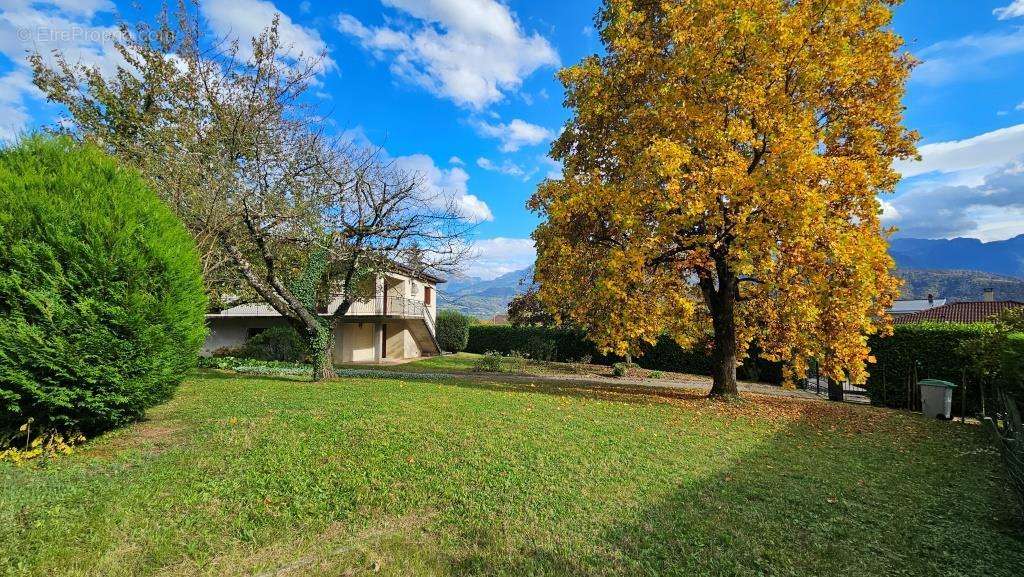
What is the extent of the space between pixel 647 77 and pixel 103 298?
11.3 meters

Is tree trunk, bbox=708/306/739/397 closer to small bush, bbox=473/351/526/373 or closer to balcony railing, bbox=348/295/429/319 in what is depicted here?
small bush, bbox=473/351/526/373

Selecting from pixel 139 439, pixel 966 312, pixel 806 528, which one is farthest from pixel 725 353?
pixel 966 312

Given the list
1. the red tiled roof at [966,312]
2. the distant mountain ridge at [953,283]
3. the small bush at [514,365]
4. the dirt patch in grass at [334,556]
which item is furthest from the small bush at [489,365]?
the distant mountain ridge at [953,283]

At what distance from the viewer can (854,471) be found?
19.5 ft

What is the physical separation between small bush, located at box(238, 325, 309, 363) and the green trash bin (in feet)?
77.5

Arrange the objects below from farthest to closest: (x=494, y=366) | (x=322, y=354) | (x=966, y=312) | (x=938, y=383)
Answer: (x=966, y=312) → (x=494, y=366) → (x=322, y=354) → (x=938, y=383)

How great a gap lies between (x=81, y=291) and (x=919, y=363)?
18.3 meters

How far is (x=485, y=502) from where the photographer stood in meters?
4.30

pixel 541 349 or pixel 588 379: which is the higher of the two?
pixel 541 349

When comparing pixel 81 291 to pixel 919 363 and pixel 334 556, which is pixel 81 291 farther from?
pixel 919 363

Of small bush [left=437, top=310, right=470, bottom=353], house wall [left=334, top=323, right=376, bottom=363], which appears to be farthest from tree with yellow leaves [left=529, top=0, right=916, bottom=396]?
small bush [left=437, top=310, right=470, bottom=353]

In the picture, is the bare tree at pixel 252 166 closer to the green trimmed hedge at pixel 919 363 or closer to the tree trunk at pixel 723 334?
the tree trunk at pixel 723 334

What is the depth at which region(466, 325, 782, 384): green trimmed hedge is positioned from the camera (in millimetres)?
19969

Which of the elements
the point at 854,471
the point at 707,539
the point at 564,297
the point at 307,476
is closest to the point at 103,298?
the point at 307,476
